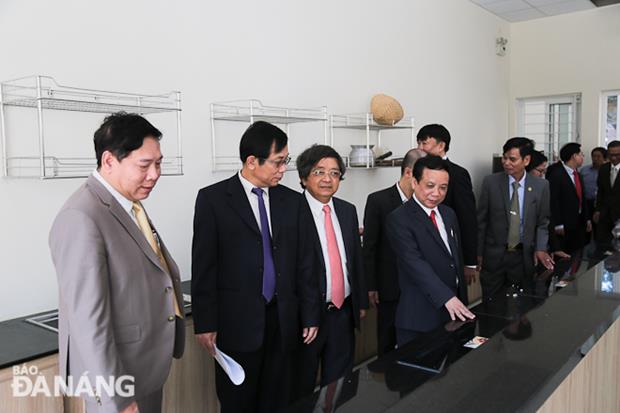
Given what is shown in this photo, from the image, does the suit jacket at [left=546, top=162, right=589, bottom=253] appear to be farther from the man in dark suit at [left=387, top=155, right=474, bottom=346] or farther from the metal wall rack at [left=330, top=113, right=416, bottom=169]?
the man in dark suit at [left=387, top=155, right=474, bottom=346]

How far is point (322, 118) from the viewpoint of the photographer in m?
3.57

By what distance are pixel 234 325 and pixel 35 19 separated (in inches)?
57.9

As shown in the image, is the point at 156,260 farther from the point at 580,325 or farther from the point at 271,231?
the point at 580,325

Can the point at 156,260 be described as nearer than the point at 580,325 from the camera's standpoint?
Yes

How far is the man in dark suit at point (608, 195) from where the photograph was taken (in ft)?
15.7

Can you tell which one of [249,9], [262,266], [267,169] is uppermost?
[249,9]

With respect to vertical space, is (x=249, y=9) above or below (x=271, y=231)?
above

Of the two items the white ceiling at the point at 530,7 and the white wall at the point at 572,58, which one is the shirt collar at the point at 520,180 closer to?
the white ceiling at the point at 530,7

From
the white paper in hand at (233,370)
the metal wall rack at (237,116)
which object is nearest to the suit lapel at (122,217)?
the white paper in hand at (233,370)

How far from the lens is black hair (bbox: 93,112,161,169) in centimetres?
138

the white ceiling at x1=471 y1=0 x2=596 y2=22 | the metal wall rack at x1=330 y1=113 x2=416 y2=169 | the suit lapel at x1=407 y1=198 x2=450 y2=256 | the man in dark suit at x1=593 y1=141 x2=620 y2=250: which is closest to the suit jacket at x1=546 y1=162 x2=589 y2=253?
the man in dark suit at x1=593 y1=141 x2=620 y2=250

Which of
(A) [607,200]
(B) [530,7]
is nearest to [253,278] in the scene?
(A) [607,200]

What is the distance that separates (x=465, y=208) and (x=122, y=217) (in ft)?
7.62

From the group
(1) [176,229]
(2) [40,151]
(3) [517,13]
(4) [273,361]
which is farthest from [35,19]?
(3) [517,13]
